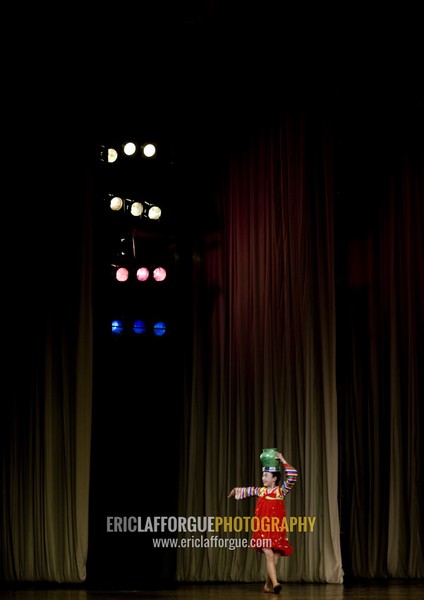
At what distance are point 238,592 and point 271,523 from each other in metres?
0.70

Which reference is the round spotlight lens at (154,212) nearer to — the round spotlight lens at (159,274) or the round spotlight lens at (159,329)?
the round spotlight lens at (159,274)

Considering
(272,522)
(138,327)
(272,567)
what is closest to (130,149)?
(138,327)

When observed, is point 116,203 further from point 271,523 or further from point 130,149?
point 271,523

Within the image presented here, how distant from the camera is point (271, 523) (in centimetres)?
638

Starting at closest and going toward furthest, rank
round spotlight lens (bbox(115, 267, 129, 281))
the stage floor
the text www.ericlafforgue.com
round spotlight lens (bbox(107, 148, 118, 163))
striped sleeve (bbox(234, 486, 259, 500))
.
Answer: the stage floor → striped sleeve (bbox(234, 486, 259, 500)) → round spotlight lens (bbox(115, 267, 129, 281)) → round spotlight lens (bbox(107, 148, 118, 163)) → the text www.ericlafforgue.com

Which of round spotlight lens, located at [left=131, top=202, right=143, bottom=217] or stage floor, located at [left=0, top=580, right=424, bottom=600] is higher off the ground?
round spotlight lens, located at [left=131, top=202, right=143, bottom=217]

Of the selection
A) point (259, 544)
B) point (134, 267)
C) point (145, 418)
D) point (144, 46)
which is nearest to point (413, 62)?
point (144, 46)

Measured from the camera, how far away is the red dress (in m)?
6.36

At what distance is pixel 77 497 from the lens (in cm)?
720

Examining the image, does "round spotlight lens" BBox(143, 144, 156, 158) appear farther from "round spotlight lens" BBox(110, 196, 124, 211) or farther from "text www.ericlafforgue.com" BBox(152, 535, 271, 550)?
"text www.ericlafforgue.com" BBox(152, 535, 271, 550)

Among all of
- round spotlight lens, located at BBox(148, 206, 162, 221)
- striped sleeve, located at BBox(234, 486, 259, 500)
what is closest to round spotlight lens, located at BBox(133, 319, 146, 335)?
round spotlight lens, located at BBox(148, 206, 162, 221)

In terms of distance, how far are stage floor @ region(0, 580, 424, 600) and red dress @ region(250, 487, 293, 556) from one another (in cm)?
33

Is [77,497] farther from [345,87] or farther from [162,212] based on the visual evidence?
[345,87]

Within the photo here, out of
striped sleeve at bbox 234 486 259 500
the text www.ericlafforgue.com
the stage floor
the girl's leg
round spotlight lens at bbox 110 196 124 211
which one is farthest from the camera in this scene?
the text www.ericlafforgue.com
